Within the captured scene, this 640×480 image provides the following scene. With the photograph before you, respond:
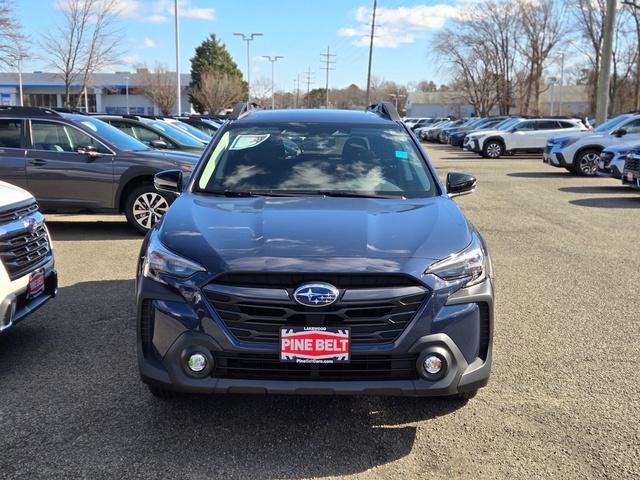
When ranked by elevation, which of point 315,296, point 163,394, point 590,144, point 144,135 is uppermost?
point 144,135

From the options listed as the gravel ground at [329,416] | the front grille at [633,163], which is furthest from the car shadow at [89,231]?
the front grille at [633,163]

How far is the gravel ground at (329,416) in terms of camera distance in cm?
308

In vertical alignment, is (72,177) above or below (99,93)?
below

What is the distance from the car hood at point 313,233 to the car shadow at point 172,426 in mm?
960

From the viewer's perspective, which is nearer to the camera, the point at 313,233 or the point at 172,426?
Answer: the point at 313,233

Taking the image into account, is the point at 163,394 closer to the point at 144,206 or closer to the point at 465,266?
the point at 465,266

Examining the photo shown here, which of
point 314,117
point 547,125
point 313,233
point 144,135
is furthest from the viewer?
point 547,125

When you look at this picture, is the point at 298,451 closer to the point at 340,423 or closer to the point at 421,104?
the point at 340,423

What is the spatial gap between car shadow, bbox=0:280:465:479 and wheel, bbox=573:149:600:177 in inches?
659

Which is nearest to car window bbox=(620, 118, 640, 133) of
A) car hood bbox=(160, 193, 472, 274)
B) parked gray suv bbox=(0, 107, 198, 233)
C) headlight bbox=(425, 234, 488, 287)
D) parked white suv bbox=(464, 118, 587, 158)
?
parked white suv bbox=(464, 118, 587, 158)

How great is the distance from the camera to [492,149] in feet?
93.7

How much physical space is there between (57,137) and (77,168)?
0.62 meters

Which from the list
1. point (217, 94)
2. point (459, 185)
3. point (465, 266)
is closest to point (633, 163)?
point (459, 185)

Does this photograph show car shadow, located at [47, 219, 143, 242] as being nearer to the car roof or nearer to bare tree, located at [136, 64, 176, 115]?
the car roof
